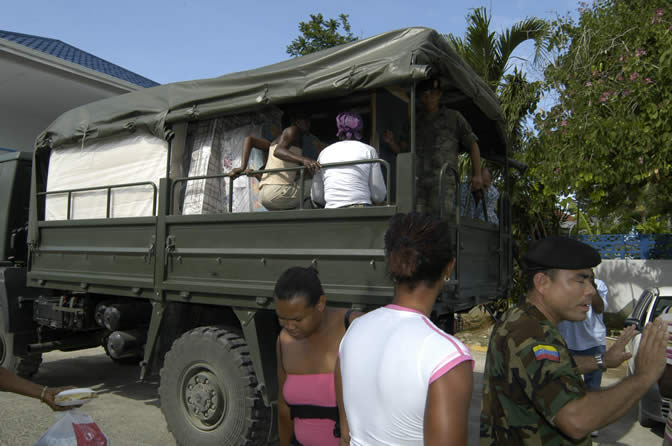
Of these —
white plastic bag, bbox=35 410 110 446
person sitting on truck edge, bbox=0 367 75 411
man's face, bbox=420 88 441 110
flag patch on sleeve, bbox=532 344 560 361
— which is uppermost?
man's face, bbox=420 88 441 110

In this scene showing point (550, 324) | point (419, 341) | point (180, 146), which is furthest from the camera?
point (180, 146)

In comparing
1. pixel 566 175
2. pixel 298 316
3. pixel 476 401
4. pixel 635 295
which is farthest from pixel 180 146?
pixel 635 295

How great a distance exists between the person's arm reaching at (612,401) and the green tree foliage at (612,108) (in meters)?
5.66

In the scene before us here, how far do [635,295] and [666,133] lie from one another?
533cm

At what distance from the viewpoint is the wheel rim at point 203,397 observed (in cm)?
386

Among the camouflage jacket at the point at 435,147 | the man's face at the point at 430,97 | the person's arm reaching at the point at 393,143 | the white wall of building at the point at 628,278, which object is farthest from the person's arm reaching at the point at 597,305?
the white wall of building at the point at 628,278

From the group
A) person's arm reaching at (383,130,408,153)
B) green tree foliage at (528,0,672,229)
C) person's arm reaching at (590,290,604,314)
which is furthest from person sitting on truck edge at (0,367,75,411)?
green tree foliage at (528,0,672,229)

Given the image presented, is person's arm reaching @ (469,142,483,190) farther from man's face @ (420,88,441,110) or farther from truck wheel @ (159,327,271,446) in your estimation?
truck wheel @ (159,327,271,446)

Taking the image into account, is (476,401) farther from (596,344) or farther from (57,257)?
(57,257)

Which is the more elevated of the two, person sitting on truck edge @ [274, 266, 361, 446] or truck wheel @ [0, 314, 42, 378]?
person sitting on truck edge @ [274, 266, 361, 446]

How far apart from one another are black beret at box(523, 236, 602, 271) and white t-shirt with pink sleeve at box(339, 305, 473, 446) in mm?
593

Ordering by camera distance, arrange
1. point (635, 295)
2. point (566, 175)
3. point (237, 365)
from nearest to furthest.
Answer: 1. point (237, 365)
2. point (566, 175)
3. point (635, 295)

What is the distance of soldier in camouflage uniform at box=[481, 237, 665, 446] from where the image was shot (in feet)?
5.20

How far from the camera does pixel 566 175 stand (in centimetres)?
743
